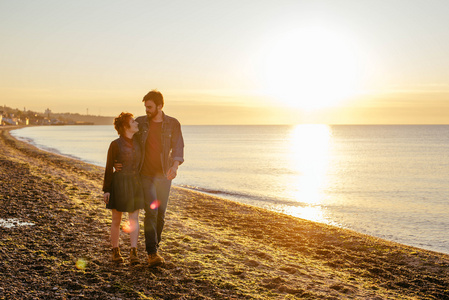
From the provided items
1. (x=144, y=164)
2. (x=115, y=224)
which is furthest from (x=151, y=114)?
(x=115, y=224)

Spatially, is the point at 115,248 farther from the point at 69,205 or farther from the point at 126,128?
the point at 69,205

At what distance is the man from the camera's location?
552 centimetres

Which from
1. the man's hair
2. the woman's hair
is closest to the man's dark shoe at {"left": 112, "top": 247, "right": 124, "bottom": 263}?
the woman's hair

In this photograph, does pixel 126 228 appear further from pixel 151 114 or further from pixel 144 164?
pixel 151 114

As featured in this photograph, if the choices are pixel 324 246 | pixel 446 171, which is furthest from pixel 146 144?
pixel 446 171

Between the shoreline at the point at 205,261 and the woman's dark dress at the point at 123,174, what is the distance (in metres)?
1.09

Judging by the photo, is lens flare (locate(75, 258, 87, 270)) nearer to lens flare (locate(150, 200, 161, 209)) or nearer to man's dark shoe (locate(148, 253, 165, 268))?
man's dark shoe (locate(148, 253, 165, 268))

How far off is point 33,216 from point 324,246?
7233 mm

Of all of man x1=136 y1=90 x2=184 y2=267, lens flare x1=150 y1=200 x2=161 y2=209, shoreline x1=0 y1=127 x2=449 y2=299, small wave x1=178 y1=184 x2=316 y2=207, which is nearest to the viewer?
shoreline x1=0 y1=127 x2=449 y2=299

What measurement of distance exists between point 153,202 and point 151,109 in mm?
1424

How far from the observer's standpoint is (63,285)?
16.6ft

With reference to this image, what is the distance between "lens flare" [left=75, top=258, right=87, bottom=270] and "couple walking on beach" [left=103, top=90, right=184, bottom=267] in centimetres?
73

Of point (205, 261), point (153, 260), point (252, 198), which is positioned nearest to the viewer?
point (153, 260)

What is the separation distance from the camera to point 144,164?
5629 millimetres
